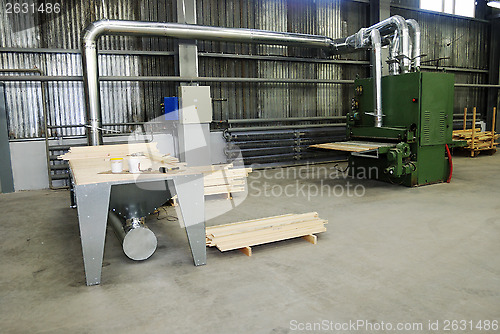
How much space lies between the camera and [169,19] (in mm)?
7305

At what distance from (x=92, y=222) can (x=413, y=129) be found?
500 centimetres

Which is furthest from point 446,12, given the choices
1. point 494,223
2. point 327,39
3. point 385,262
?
point 385,262

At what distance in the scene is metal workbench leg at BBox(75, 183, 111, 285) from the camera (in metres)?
2.55

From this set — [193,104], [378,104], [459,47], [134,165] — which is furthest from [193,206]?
[459,47]

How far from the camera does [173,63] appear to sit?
7.35 metres

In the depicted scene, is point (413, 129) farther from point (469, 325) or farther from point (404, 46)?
point (469, 325)

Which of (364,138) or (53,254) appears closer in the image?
(53,254)

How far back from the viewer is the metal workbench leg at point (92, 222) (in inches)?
100

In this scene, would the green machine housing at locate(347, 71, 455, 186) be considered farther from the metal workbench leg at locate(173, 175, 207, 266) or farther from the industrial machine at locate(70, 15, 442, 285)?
the metal workbench leg at locate(173, 175, 207, 266)

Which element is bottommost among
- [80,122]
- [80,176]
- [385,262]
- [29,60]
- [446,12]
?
[385,262]

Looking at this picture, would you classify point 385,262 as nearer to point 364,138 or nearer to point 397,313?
point 397,313

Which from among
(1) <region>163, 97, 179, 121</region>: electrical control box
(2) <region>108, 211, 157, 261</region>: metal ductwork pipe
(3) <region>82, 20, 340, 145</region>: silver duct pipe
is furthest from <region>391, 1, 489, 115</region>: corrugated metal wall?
(2) <region>108, 211, 157, 261</region>: metal ductwork pipe

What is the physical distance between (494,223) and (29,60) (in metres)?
7.56

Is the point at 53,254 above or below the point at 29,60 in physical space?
below
